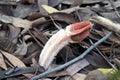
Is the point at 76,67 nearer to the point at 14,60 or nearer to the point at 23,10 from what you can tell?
A: the point at 14,60

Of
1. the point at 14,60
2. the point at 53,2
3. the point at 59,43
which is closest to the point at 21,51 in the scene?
the point at 14,60

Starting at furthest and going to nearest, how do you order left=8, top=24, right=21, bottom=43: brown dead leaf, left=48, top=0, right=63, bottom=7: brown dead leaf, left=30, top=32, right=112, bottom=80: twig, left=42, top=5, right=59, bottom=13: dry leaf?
left=48, top=0, right=63, bottom=7: brown dead leaf < left=42, top=5, right=59, bottom=13: dry leaf < left=8, top=24, right=21, bottom=43: brown dead leaf < left=30, top=32, right=112, bottom=80: twig

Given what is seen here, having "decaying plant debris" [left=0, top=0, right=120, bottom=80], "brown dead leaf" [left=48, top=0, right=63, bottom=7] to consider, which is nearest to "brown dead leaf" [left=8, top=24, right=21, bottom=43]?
"decaying plant debris" [left=0, top=0, right=120, bottom=80]

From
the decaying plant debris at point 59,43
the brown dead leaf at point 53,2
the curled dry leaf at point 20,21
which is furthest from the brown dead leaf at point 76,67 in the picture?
the brown dead leaf at point 53,2

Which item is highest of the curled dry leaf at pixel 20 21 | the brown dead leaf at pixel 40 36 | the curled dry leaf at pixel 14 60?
the curled dry leaf at pixel 20 21

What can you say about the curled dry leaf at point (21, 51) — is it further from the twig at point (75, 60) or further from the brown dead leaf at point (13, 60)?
the twig at point (75, 60)

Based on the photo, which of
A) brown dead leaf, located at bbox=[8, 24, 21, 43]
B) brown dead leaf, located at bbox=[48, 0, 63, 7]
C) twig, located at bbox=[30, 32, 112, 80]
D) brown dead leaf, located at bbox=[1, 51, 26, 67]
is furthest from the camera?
brown dead leaf, located at bbox=[48, 0, 63, 7]

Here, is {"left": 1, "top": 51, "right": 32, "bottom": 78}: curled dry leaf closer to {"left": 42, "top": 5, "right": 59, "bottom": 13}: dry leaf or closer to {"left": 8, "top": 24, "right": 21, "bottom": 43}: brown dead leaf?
{"left": 8, "top": 24, "right": 21, "bottom": 43}: brown dead leaf

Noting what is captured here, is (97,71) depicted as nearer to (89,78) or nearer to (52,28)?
(89,78)
